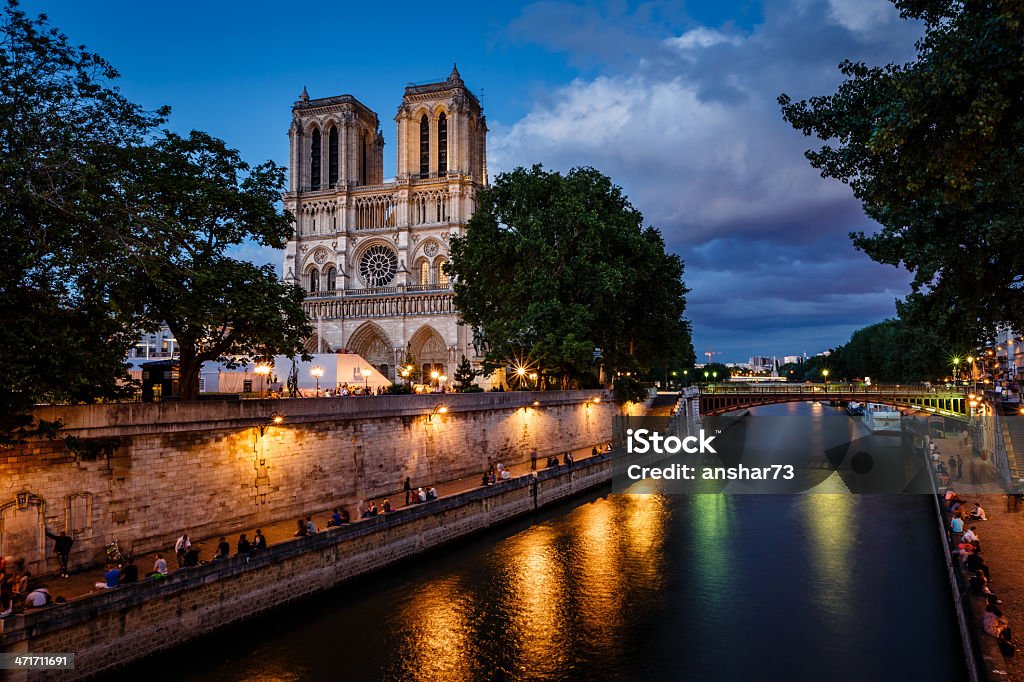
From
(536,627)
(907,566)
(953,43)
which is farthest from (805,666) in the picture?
(953,43)

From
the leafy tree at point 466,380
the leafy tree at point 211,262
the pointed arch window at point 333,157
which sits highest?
the pointed arch window at point 333,157

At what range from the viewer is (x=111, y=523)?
1623cm

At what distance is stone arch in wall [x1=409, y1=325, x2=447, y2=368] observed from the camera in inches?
2638

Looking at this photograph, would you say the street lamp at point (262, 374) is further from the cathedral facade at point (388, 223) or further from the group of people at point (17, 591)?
the cathedral facade at point (388, 223)

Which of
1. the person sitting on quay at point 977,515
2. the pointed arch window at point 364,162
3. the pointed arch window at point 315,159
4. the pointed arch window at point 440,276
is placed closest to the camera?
the person sitting on quay at point 977,515

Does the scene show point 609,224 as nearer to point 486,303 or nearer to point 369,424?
point 486,303

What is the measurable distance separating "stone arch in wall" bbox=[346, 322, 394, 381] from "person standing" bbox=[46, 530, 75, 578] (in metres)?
52.5

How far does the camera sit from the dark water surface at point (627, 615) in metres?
14.7

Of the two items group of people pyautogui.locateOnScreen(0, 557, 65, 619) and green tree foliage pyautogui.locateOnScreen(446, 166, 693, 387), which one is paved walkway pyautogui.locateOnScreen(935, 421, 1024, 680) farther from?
green tree foliage pyautogui.locateOnScreen(446, 166, 693, 387)

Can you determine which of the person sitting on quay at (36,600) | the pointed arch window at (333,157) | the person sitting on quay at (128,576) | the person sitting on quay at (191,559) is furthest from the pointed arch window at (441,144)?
the person sitting on quay at (36,600)

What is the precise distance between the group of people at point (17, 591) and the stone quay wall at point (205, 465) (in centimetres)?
39

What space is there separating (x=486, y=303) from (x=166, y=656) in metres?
31.6

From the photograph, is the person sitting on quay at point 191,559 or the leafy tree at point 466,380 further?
the leafy tree at point 466,380

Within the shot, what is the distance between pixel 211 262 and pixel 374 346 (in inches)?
2021
